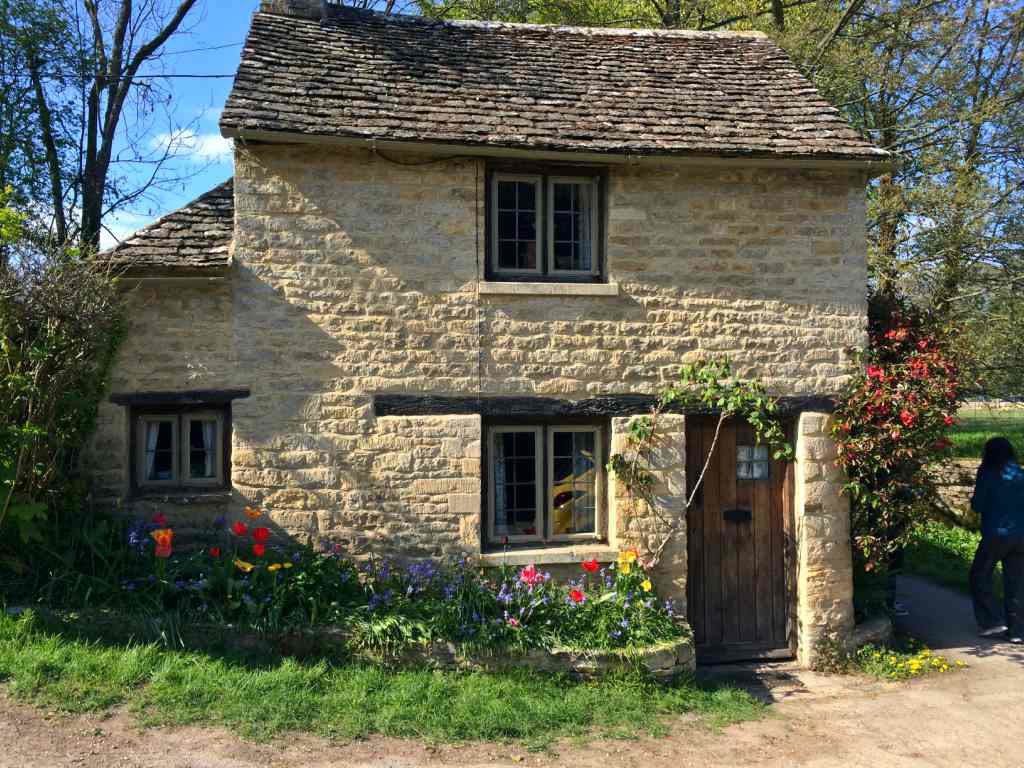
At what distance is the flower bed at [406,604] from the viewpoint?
20.7 feet

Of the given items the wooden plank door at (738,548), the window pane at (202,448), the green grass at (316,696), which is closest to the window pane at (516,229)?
the wooden plank door at (738,548)

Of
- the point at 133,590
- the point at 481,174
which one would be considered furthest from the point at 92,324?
the point at 481,174

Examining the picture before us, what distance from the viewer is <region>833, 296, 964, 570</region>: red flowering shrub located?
7406mm

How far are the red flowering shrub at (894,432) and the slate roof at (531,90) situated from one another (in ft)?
6.67

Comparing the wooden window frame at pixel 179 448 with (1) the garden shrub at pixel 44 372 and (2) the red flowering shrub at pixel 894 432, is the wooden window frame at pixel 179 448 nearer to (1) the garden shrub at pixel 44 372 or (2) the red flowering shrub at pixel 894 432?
(1) the garden shrub at pixel 44 372

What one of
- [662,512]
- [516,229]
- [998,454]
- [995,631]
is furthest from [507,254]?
[995,631]

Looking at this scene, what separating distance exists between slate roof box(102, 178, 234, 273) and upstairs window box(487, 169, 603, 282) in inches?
102

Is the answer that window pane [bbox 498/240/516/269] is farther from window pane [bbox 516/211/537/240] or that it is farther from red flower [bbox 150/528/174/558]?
red flower [bbox 150/528/174/558]

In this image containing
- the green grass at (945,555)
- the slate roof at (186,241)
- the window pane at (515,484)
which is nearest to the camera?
the slate roof at (186,241)

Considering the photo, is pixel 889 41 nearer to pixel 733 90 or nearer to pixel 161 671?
pixel 733 90

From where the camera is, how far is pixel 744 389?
745 cm

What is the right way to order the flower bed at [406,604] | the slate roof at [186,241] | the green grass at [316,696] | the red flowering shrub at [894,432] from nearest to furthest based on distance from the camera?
the green grass at [316,696], the flower bed at [406,604], the slate roof at [186,241], the red flowering shrub at [894,432]

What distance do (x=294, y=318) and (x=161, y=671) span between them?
3.09 meters

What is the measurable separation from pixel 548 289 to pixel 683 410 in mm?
1759
